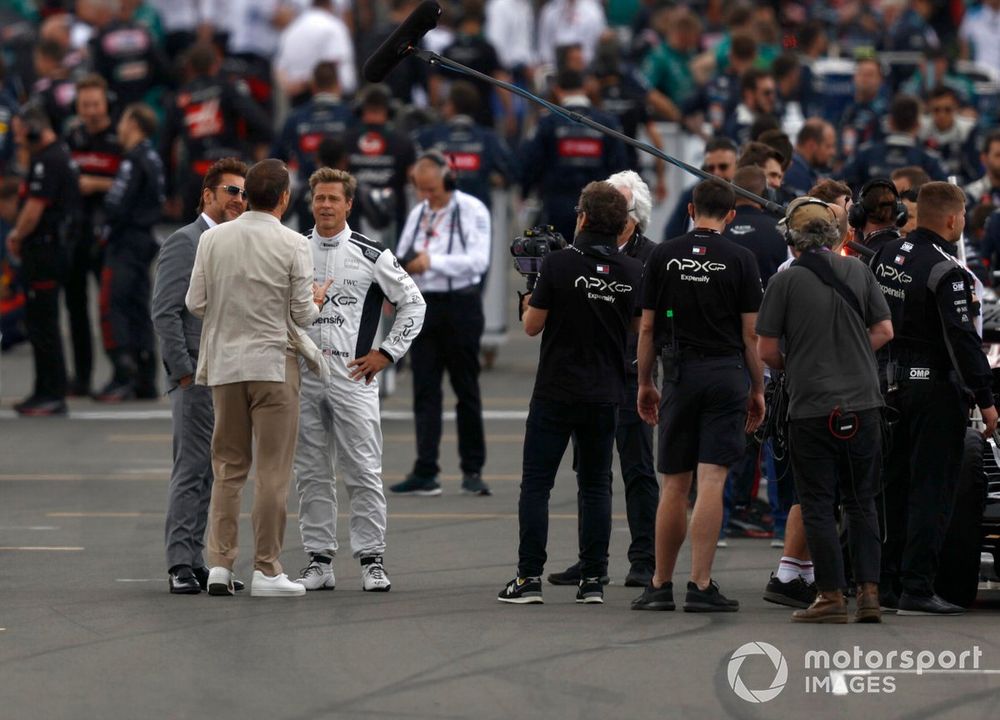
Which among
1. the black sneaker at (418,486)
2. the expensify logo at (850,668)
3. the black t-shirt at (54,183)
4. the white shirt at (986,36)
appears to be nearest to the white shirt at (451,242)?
the black sneaker at (418,486)

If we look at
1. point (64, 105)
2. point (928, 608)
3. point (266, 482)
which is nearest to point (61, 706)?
point (266, 482)

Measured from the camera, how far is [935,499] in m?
9.90

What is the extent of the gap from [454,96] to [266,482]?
8510 mm

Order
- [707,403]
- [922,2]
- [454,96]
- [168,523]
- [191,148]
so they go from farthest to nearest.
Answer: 1. [922,2]
2. [191,148]
3. [454,96]
4. [168,523]
5. [707,403]

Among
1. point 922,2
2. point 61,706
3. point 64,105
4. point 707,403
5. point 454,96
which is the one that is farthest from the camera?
point 922,2

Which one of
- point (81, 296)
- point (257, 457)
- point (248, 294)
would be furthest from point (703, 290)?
point (81, 296)

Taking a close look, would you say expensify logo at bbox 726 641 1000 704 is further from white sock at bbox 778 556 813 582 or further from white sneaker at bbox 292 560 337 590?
white sneaker at bbox 292 560 337 590

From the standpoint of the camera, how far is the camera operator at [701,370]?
976 cm

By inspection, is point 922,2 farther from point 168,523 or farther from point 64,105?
point 168,523

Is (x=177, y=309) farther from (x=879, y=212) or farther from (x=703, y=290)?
(x=879, y=212)

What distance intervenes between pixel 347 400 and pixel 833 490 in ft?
8.02

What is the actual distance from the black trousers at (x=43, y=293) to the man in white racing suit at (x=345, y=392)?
7.01m

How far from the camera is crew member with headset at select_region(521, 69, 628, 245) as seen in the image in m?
18.1

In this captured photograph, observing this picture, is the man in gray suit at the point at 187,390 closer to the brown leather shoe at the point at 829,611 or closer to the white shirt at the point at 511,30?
the brown leather shoe at the point at 829,611
